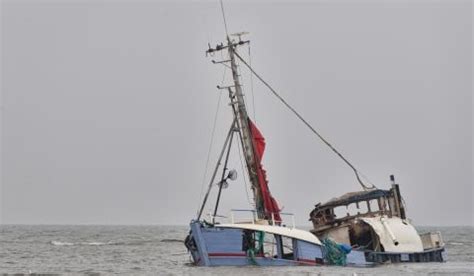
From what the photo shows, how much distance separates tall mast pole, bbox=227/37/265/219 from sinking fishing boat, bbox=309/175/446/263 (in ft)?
18.8

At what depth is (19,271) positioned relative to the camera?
4538cm

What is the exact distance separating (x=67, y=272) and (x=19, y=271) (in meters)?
2.84

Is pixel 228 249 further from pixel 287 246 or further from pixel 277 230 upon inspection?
pixel 287 246

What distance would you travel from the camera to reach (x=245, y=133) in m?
44.2

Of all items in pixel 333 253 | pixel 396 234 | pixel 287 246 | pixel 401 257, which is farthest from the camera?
pixel 401 257

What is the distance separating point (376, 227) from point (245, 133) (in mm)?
9589

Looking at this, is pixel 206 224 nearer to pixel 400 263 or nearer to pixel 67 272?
pixel 67 272

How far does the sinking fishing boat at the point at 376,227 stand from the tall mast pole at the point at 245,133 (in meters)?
5.74

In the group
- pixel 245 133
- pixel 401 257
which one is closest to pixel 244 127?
pixel 245 133

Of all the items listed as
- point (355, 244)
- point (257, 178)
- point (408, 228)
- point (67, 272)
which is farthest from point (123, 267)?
point (408, 228)

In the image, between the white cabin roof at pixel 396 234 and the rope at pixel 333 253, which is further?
the white cabin roof at pixel 396 234

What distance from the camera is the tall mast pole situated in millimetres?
44188

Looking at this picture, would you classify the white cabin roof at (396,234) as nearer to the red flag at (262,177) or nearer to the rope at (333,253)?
the rope at (333,253)

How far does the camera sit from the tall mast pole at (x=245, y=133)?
44188 mm
